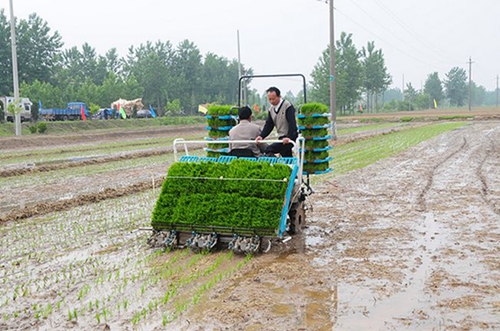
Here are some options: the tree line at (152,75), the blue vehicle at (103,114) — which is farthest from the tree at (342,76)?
the blue vehicle at (103,114)

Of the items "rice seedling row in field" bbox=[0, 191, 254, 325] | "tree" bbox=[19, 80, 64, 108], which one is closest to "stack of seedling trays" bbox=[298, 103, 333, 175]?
"rice seedling row in field" bbox=[0, 191, 254, 325]

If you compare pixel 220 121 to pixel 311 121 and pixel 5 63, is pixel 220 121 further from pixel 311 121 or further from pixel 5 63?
pixel 5 63

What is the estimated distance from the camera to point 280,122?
30.3 ft

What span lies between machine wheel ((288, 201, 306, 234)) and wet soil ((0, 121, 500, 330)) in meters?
0.16

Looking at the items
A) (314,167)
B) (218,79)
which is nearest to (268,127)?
(314,167)

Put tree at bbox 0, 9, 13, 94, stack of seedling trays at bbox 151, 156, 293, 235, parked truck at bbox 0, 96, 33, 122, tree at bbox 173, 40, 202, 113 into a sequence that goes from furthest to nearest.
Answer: tree at bbox 173, 40, 202, 113 → tree at bbox 0, 9, 13, 94 → parked truck at bbox 0, 96, 33, 122 → stack of seedling trays at bbox 151, 156, 293, 235

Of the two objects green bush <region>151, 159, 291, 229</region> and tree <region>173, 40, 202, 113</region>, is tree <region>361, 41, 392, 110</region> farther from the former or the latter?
green bush <region>151, 159, 291, 229</region>

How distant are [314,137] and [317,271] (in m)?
3.45

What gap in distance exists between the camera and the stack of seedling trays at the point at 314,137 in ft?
32.7

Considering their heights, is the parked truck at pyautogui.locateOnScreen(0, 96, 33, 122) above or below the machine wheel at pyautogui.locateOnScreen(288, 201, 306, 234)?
above

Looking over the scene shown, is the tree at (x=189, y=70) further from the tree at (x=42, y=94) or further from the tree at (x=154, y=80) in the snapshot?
the tree at (x=42, y=94)

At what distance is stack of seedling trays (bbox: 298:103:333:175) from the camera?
9969 mm

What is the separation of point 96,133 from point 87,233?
35.3 meters

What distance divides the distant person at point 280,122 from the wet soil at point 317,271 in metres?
1.47
